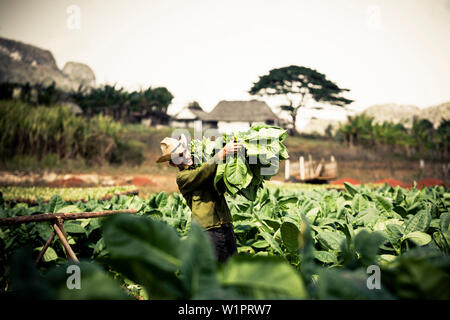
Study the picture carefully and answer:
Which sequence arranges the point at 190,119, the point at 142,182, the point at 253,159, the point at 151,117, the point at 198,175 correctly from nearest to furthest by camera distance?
the point at 253,159 → the point at 198,175 → the point at 142,182 → the point at 151,117 → the point at 190,119

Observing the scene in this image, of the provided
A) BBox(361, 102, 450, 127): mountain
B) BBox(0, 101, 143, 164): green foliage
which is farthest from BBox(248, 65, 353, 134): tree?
BBox(361, 102, 450, 127): mountain

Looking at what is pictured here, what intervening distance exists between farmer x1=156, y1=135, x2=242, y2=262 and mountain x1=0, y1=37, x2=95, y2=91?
5141cm

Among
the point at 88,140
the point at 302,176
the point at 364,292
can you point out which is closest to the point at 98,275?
the point at 364,292

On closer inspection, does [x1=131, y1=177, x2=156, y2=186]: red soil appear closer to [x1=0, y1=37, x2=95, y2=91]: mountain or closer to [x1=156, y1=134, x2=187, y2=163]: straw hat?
[x1=156, y1=134, x2=187, y2=163]: straw hat

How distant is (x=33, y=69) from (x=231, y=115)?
162ft

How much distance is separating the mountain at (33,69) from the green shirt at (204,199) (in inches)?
2031

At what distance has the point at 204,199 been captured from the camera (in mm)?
2541

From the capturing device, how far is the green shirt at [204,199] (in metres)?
2.44

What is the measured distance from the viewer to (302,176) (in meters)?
15.3

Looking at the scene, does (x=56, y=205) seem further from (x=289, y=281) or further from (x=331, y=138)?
(x=331, y=138)

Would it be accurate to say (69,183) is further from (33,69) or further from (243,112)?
(33,69)

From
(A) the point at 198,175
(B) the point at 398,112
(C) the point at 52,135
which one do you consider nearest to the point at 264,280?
(A) the point at 198,175

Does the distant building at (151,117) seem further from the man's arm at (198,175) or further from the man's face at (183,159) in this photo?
the man's arm at (198,175)

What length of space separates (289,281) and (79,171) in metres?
16.0
